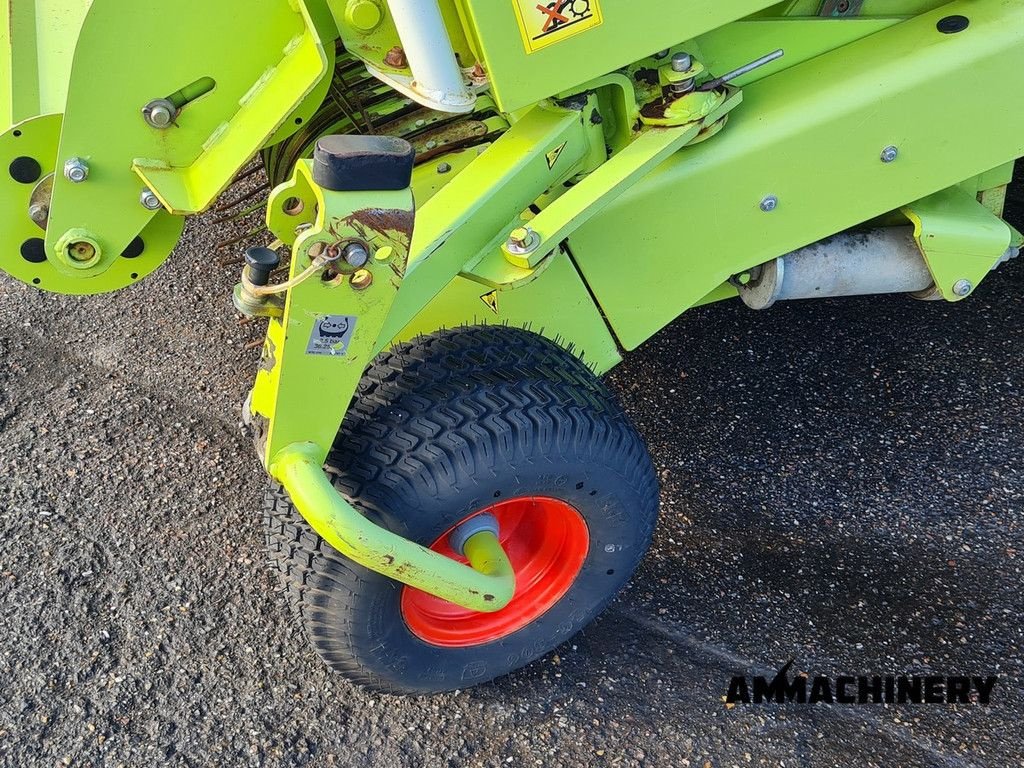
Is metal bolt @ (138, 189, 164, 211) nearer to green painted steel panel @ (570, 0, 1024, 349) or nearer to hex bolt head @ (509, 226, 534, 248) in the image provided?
hex bolt head @ (509, 226, 534, 248)

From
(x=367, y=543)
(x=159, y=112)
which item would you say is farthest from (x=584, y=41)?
(x=367, y=543)

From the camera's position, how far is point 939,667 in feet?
7.39

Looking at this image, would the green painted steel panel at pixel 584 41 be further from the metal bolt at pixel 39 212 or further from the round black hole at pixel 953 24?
the metal bolt at pixel 39 212

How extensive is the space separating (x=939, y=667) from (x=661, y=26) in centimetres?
162

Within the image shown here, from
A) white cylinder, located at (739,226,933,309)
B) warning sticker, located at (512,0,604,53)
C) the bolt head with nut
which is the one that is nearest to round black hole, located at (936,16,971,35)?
white cylinder, located at (739,226,933,309)

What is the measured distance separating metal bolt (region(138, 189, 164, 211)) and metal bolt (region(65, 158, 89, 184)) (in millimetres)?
111

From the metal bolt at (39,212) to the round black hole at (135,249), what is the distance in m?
0.17

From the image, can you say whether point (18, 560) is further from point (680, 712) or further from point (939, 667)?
point (939, 667)

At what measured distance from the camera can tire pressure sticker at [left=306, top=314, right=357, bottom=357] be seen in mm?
1664

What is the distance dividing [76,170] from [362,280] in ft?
2.21

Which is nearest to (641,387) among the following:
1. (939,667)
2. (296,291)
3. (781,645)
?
(781,645)

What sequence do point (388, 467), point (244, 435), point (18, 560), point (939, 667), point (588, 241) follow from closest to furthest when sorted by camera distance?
1. point (388, 467)
2. point (588, 241)
3. point (939, 667)
4. point (18, 560)
5. point (244, 435)

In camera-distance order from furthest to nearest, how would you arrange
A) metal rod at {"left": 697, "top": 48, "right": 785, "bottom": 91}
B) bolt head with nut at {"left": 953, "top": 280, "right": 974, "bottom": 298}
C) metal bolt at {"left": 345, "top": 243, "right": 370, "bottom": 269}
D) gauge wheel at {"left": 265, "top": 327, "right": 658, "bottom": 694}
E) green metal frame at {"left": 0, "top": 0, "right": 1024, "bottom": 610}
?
bolt head with nut at {"left": 953, "top": 280, "right": 974, "bottom": 298}, metal rod at {"left": 697, "top": 48, "right": 785, "bottom": 91}, gauge wheel at {"left": 265, "top": 327, "right": 658, "bottom": 694}, green metal frame at {"left": 0, "top": 0, "right": 1024, "bottom": 610}, metal bolt at {"left": 345, "top": 243, "right": 370, "bottom": 269}

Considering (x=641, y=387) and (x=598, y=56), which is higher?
(x=598, y=56)
